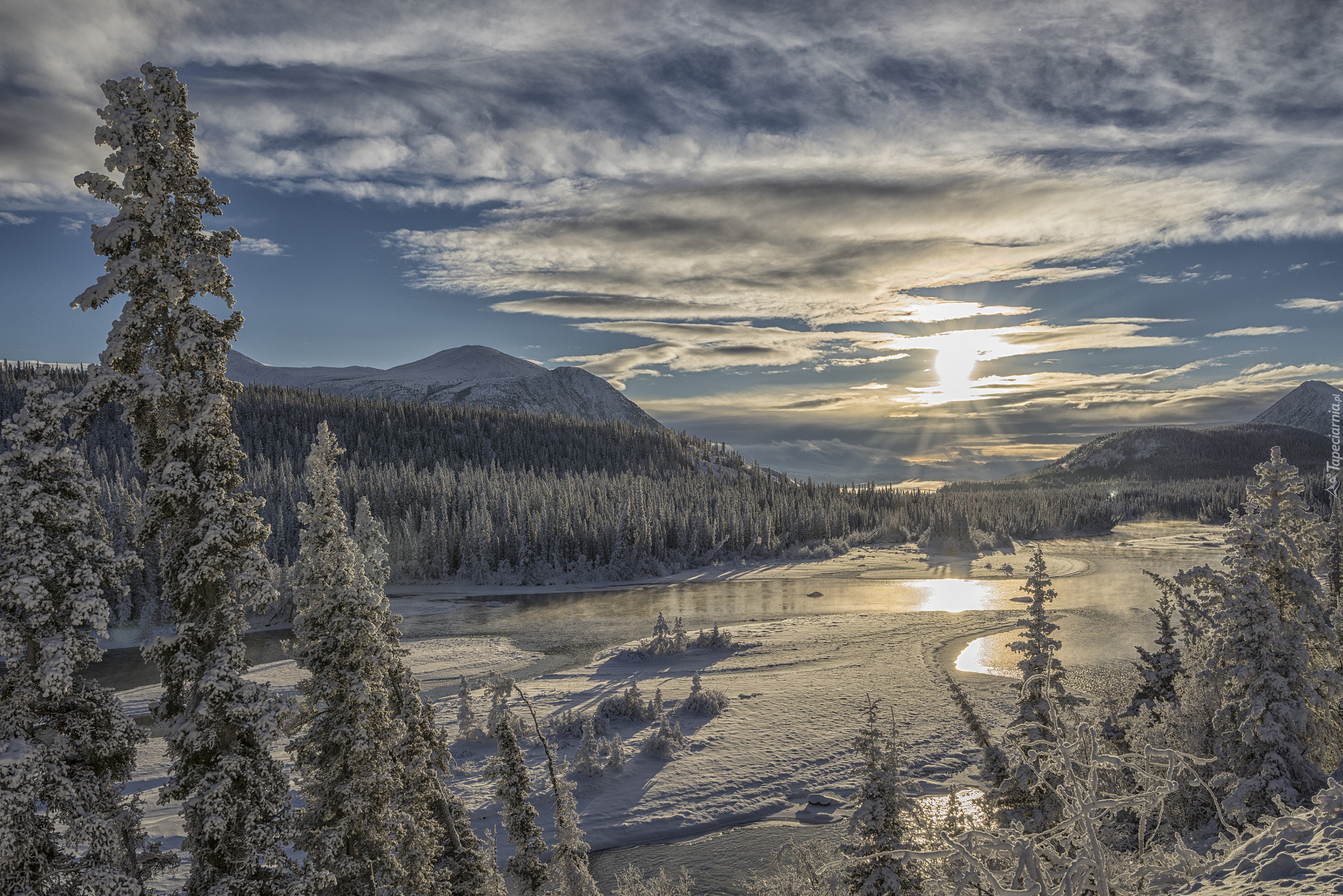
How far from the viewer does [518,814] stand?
15797 millimetres

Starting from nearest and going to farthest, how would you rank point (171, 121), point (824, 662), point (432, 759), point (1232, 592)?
1. point (171, 121)
2. point (432, 759)
3. point (1232, 592)
4. point (824, 662)

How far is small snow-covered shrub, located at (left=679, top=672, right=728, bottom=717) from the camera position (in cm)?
3739

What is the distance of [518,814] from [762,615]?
5737 centimetres

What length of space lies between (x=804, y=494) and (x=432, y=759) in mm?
153502

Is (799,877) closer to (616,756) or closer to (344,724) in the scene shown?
(616,756)

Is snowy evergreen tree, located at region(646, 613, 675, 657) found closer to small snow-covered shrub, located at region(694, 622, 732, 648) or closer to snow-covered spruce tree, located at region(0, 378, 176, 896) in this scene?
small snow-covered shrub, located at region(694, 622, 732, 648)

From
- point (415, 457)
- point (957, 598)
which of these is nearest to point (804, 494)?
point (957, 598)

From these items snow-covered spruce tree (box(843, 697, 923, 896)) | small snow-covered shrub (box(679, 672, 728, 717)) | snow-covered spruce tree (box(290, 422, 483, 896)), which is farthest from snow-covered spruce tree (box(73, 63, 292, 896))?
small snow-covered shrub (box(679, 672, 728, 717))

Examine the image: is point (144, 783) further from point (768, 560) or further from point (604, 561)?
point (768, 560)

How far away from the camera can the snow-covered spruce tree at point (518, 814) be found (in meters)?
15.6

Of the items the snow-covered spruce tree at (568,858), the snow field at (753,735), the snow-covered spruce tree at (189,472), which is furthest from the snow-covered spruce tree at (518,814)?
the snow field at (753,735)

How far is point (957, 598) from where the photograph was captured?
7894cm

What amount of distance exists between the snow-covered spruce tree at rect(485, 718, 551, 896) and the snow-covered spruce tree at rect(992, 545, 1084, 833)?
424 inches

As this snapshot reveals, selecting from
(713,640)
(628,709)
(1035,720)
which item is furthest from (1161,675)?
(713,640)
